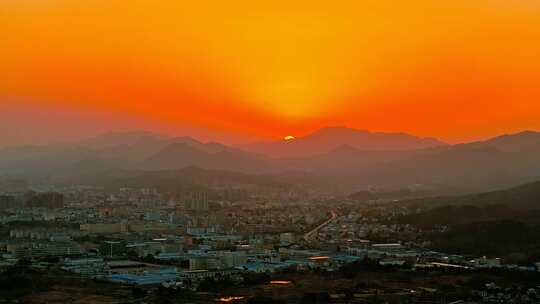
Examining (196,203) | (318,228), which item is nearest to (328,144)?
(196,203)

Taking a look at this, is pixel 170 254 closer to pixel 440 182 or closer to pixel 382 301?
pixel 382 301

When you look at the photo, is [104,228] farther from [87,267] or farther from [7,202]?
[7,202]

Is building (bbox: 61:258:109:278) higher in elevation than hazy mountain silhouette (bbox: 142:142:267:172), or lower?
lower

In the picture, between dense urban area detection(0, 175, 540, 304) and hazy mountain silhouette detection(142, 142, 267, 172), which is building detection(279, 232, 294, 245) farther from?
hazy mountain silhouette detection(142, 142, 267, 172)

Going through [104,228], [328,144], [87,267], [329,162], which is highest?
[328,144]

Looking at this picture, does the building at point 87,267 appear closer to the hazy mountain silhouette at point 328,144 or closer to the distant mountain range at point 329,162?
the distant mountain range at point 329,162

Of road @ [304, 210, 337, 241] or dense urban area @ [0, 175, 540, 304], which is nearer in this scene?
dense urban area @ [0, 175, 540, 304]

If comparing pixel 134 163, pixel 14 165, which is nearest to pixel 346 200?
pixel 134 163

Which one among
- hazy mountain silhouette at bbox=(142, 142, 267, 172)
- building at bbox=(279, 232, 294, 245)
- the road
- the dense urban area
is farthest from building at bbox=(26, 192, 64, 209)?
hazy mountain silhouette at bbox=(142, 142, 267, 172)

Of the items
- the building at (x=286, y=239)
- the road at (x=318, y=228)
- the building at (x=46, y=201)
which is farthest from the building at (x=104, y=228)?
the building at (x=46, y=201)
